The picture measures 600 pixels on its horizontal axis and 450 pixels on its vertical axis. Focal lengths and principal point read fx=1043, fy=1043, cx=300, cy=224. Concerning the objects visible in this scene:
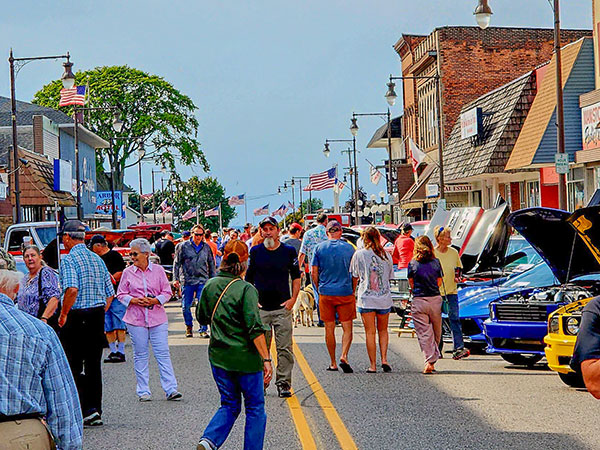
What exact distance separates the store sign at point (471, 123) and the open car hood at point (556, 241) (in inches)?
1169

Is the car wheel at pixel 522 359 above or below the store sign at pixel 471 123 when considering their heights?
below

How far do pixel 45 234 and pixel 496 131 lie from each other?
19.4m

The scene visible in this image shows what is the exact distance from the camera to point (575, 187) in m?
34.1

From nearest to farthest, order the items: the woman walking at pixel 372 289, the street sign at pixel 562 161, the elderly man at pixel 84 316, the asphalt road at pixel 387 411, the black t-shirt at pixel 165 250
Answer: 1. the asphalt road at pixel 387 411
2. the elderly man at pixel 84 316
3. the woman walking at pixel 372 289
4. the street sign at pixel 562 161
5. the black t-shirt at pixel 165 250

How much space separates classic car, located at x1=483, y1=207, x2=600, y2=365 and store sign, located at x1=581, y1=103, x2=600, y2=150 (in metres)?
18.4

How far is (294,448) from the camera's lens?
27.9 ft

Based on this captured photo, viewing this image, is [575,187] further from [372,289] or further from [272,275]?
[272,275]

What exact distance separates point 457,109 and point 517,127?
580 inches

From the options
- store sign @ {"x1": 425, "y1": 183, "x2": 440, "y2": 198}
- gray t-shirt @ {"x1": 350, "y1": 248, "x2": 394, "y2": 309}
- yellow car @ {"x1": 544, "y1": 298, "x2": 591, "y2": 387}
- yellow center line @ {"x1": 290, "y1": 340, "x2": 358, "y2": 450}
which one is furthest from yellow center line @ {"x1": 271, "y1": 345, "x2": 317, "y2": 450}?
store sign @ {"x1": 425, "y1": 183, "x2": 440, "y2": 198}

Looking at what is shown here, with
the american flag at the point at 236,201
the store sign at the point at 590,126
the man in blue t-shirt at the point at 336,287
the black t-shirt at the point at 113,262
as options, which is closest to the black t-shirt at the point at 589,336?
the man in blue t-shirt at the point at 336,287

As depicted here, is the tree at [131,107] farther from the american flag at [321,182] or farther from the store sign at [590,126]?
the store sign at [590,126]

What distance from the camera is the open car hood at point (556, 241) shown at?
12492 mm

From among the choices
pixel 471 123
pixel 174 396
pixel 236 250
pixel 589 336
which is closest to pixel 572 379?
pixel 174 396

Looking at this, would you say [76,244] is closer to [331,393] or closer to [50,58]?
[331,393]
